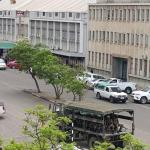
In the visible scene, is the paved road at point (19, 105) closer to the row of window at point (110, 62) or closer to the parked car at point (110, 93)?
the parked car at point (110, 93)

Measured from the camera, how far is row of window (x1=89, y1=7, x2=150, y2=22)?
6003 centimetres

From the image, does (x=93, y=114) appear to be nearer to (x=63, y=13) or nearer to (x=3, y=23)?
(x=63, y=13)

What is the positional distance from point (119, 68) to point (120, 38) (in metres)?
3.22

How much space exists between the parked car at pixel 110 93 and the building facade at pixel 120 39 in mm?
7801

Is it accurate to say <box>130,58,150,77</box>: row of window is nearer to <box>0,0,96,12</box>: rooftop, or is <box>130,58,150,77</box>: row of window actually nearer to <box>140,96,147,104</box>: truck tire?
<box>140,96,147,104</box>: truck tire

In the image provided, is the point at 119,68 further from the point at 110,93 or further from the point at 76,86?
the point at 76,86

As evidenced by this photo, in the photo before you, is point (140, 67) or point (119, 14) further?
point (119, 14)

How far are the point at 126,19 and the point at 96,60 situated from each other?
8.21 metres

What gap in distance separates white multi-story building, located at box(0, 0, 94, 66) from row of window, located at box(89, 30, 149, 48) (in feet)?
9.59

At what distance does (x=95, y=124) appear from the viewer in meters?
29.9

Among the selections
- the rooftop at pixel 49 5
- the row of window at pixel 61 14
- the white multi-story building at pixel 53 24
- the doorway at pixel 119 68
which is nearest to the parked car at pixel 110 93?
the doorway at pixel 119 68

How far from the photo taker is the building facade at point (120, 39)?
59.7 metres

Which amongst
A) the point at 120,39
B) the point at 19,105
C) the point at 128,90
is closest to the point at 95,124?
the point at 19,105

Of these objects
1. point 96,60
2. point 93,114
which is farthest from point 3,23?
point 93,114
